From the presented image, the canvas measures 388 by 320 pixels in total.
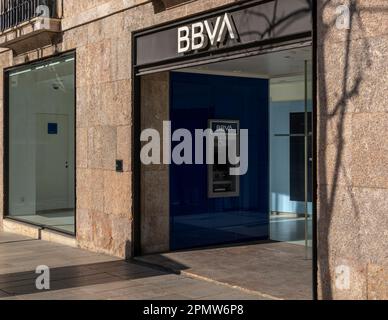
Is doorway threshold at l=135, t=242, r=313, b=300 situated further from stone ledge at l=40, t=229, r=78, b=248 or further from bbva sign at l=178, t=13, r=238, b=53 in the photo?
bbva sign at l=178, t=13, r=238, b=53

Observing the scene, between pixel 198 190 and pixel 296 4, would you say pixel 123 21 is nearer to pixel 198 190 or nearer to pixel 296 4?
pixel 198 190

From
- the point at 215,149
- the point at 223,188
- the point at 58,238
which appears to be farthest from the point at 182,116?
the point at 58,238

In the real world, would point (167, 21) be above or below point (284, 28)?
above

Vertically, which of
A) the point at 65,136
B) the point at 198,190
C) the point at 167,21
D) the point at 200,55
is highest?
the point at 167,21

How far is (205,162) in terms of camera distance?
1042 centimetres

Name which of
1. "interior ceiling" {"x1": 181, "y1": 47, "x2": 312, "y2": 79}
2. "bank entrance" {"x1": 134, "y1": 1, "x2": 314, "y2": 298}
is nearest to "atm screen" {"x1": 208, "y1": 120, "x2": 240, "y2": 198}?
"bank entrance" {"x1": 134, "y1": 1, "x2": 314, "y2": 298}

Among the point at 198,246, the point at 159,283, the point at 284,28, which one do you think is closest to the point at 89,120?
the point at 198,246

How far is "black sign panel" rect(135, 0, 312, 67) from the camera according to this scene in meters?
6.69

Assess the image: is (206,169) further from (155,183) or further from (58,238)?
(58,238)

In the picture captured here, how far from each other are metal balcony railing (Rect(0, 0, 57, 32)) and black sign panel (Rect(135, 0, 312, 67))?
124 inches

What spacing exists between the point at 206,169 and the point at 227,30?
338 centimetres

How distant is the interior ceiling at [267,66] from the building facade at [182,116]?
5cm

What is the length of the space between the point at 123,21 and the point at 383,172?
5497 mm

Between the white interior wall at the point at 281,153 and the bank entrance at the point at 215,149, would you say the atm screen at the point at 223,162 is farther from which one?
the white interior wall at the point at 281,153
